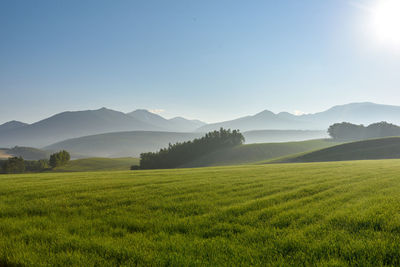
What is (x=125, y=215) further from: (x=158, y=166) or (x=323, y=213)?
(x=158, y=166)

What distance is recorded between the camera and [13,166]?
113250mm

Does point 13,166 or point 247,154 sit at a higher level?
point 247,154

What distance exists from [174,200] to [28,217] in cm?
478

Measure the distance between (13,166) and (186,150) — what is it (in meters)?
82.0

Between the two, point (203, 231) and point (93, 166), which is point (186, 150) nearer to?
point (93, 166)

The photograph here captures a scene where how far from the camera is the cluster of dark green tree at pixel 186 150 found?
109250 millimetres

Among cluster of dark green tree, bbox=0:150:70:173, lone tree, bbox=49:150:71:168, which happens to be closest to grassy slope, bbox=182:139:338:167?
lone tree, bbox=49:150:71:168

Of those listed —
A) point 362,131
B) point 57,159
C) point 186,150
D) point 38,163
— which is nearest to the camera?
point 186,150

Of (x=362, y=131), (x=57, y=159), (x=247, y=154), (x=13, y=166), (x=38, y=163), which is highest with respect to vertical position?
(x=362, y=131)

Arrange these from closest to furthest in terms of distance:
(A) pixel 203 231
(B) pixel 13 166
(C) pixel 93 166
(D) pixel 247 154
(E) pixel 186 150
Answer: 1. (A) pixel 203 231
2. (B) pixel 13 166
3. (D) pixel 247 154
4. (E) pixel 186 150
5. (C) pixel 93 166

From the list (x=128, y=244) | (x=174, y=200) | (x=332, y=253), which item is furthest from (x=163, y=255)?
(x=174, y=200)

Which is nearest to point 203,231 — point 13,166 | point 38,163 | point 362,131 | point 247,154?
point 247,154

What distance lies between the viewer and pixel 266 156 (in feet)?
354

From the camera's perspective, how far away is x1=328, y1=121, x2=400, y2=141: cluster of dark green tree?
147 m
